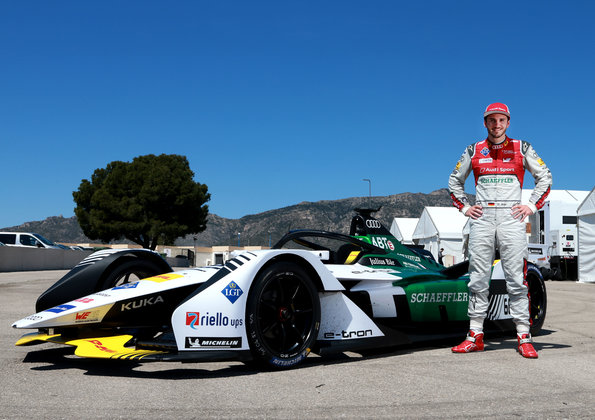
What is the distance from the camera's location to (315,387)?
10.3 feet

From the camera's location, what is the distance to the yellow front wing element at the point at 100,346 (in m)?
3.26

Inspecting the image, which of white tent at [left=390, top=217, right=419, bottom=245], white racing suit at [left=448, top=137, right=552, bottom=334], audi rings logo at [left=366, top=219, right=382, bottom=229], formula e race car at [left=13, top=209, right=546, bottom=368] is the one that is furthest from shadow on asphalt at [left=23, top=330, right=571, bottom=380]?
white tent at [left=390, top=217, right=419, bottom=245]

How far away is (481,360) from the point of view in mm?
4121

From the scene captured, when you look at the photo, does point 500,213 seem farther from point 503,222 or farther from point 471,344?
point 471,344

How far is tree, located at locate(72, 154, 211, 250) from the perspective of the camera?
4888 cm

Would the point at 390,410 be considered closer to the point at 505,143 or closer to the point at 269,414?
the point at 269,414

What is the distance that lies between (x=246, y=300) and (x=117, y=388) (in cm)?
92

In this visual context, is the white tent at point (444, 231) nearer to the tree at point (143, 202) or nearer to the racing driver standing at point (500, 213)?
the tree at point (143, 202)

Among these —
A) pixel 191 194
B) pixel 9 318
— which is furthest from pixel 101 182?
pixel 9 318

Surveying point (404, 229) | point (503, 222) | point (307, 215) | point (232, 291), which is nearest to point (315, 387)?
point (232, 291)

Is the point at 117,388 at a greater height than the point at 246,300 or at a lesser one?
lesser

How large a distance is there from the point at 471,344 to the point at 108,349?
9.40 ft

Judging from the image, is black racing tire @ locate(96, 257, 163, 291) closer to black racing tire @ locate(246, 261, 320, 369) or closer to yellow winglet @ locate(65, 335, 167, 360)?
yellow winglet @ locate(65, 335, 167, 360)

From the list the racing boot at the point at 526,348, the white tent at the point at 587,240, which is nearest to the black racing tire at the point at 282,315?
the racing boot at the point at 526,348
